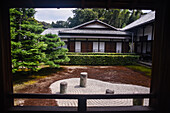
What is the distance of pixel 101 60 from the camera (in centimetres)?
1305

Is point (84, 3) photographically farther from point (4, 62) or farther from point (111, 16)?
point (111, 16)

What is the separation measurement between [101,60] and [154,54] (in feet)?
36.3

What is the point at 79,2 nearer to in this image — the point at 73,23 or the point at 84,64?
the point at 84,64

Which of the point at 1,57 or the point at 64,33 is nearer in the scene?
the point at 1,57

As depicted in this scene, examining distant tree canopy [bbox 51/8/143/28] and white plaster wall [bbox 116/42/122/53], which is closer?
white plaster wall [bbox 116/42/122/53]

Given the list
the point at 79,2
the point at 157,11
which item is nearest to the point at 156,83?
the point at 157,11

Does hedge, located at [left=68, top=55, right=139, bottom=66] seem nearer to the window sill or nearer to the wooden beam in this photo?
the window sill

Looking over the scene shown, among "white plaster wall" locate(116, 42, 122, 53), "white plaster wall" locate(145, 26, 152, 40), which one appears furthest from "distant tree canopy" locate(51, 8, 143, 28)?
"white plaster wall" locate(145, 26, 152, 40)

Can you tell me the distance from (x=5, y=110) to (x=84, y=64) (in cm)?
1120

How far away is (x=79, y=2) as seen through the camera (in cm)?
193

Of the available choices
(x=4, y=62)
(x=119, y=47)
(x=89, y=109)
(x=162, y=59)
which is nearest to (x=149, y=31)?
(x=119, y=47)

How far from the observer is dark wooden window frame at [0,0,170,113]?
5.99 ft

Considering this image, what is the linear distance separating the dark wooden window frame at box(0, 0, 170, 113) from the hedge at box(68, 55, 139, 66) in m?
10.8

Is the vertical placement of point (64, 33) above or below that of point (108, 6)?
above
